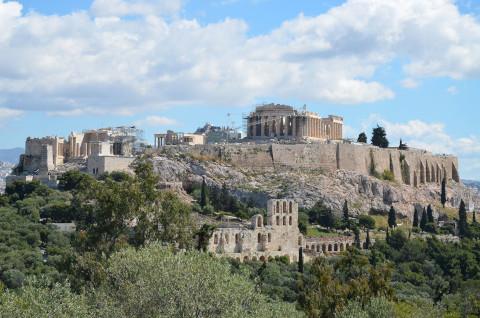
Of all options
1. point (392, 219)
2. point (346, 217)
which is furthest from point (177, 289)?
point (392, 219)

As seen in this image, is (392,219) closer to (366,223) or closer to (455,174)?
(366,223)

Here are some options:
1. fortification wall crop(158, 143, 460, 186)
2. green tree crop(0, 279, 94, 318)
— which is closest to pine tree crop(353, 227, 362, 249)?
fortification wall crop(158, 143, 460, 186)

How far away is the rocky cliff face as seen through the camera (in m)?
77.2

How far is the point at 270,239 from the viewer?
63969mm

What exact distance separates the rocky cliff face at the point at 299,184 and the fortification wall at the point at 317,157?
922 mm

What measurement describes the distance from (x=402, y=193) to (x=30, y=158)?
33.5 meters

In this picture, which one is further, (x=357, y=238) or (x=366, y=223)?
(x=366, y=223)

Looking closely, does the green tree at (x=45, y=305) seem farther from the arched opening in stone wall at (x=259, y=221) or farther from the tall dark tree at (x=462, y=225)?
the tall dark tree at (x=462, y=225)

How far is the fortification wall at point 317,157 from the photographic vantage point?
83.3 m

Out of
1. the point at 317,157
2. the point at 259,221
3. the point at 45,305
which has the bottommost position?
the point at 45,305

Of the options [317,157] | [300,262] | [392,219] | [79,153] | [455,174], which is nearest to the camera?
[300,262]

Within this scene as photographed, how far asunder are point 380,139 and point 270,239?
121 ft

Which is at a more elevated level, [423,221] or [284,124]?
[284,124]

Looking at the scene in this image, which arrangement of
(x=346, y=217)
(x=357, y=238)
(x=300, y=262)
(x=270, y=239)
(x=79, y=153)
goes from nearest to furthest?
(x=300, y=262) < (x=270, y=239) < (x=357, y=238) < (x=346, y=217) < (x=79, y=153)
